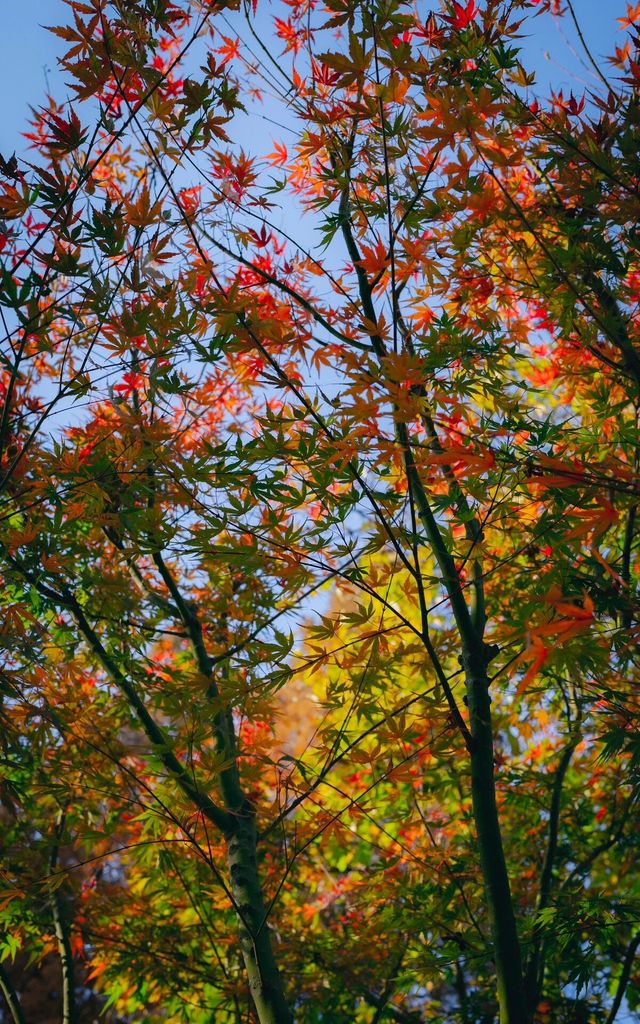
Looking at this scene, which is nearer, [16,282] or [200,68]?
[16,282]

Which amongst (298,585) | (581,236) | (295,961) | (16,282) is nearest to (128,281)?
(16,282)

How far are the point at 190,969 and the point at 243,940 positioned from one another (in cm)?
72

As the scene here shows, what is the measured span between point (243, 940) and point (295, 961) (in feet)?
3.33

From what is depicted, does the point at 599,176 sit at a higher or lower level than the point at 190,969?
higher

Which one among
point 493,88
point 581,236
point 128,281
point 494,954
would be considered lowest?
point 494,954

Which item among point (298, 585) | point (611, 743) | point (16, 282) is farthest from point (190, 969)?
point (16, 282)

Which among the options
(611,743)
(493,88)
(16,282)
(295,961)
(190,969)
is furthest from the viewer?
(295,961)

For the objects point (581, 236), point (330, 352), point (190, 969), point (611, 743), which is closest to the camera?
point (611, 743)

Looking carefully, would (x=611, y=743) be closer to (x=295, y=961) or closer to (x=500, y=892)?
(x=500, y=892)

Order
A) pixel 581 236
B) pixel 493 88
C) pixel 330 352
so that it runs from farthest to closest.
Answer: pixel 330 352 < pixel 581 236 < pixel 493 88

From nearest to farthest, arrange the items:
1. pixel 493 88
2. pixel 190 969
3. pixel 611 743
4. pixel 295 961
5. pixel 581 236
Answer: pixel 611 743 → pixel 493 88 → pixel 581 236 → pixel 190 969 → pixel 295 961

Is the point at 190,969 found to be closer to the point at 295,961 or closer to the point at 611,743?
the point at 295,961

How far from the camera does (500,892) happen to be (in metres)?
2.45

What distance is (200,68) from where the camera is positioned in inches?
98.7
